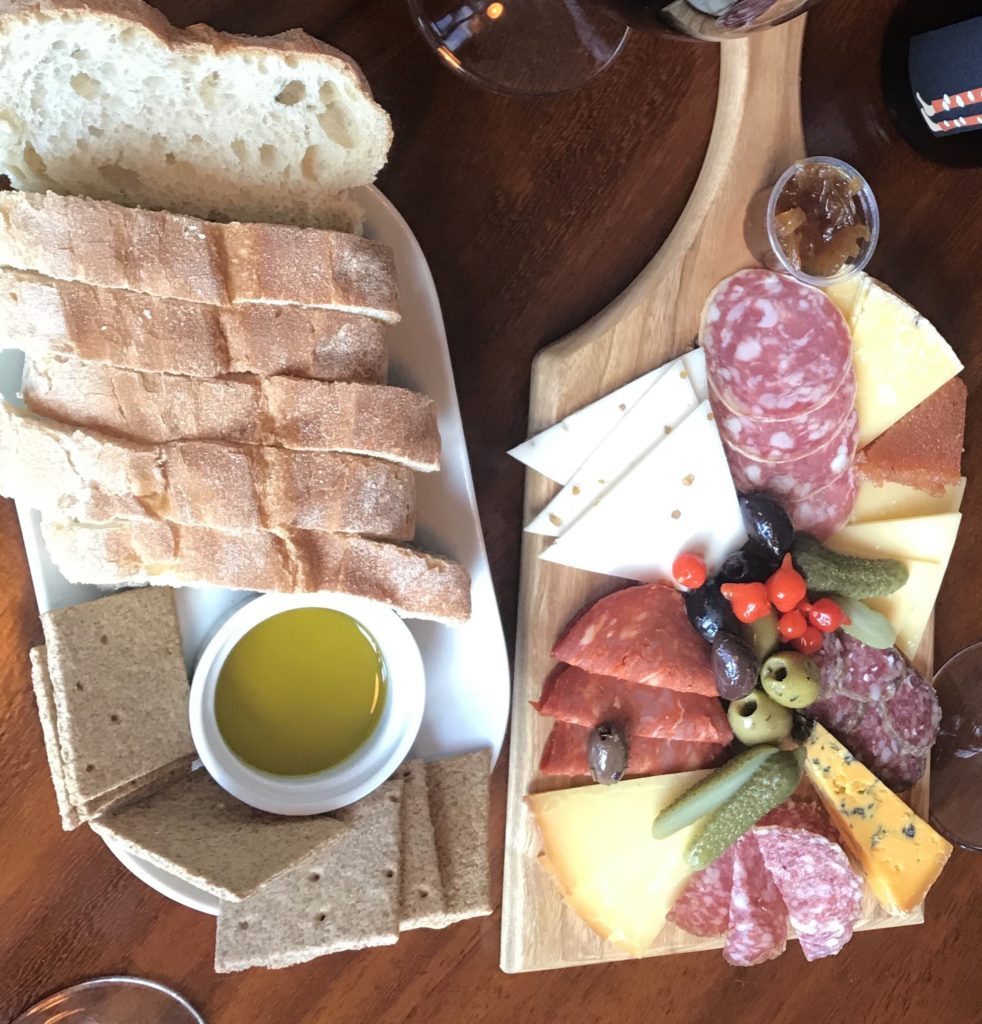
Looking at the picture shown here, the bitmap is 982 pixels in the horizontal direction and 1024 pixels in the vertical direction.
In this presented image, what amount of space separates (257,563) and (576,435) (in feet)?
1.70

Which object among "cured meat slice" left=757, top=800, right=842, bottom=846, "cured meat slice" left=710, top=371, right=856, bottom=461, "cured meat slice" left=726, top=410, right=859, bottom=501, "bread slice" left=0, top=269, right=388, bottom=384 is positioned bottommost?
"cured meat slice" left=757, top=800, right=842, bottom=846

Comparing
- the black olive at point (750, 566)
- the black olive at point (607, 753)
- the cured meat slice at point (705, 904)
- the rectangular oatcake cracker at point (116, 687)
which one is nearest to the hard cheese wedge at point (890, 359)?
the black olive at point (750, 566)

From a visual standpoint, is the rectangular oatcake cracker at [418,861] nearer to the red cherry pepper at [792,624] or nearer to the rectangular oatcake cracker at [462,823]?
the rectangular oatcake cracker at [462,823]

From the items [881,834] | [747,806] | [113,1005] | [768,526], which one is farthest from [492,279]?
[113,1005]

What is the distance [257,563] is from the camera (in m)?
1.12

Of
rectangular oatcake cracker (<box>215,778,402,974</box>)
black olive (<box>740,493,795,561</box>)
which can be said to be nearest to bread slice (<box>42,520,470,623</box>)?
rectangular oatcake cracker (<box>215,778,402,974</box>)

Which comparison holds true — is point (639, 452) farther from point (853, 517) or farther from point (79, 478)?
point (79, 478)

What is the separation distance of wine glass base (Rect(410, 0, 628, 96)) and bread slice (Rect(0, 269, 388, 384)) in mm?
424

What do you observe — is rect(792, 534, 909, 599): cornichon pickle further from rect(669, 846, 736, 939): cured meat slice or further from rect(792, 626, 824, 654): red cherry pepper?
rect(669, 846, 736, 939): cured meat slice

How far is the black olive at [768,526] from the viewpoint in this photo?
136cm

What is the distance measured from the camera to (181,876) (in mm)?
1175

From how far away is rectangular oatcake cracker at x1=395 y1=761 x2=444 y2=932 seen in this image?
130cm

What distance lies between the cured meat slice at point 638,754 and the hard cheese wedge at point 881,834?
18 cm

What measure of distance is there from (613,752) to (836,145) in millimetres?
1037
